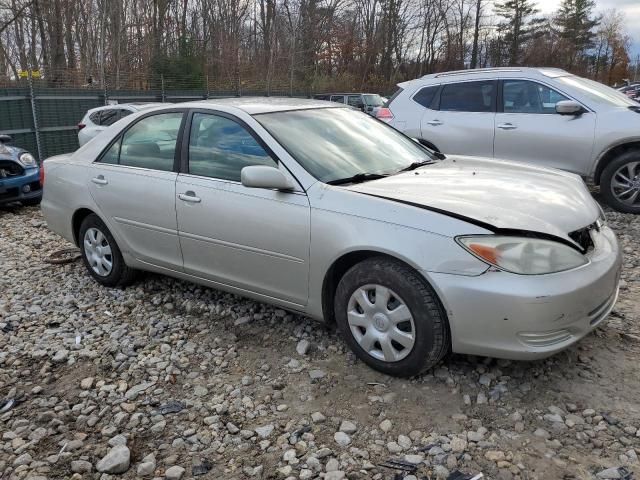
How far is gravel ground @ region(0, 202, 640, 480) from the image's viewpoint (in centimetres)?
263

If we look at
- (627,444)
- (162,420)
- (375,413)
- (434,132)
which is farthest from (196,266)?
(434,132)

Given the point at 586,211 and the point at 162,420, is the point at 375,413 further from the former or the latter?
the point at 586,211

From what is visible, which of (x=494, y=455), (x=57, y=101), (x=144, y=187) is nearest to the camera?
(x=494, y=455)

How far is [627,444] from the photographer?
8.63 feet

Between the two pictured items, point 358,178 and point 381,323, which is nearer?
point 381,323

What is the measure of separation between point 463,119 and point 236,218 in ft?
15.9

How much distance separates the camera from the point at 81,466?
105 inches

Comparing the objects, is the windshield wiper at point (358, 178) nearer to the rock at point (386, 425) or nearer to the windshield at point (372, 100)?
the rock at point (386, 425)

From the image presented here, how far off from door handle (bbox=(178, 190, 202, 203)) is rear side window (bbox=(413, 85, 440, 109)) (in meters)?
4.92

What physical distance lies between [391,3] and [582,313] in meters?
42.7

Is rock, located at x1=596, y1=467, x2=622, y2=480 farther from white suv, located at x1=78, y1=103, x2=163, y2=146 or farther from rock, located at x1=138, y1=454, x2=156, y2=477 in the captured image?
white suv, located at x1=78, y1=103, x2=163, y2=146

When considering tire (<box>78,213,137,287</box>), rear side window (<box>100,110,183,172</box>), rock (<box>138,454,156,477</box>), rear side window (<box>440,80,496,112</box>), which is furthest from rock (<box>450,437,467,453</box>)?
rear side window (<box>440,80,496,112</box>)

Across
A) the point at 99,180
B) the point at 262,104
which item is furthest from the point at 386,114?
the point at 99,180

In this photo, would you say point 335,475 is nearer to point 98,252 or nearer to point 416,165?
point 416,165
